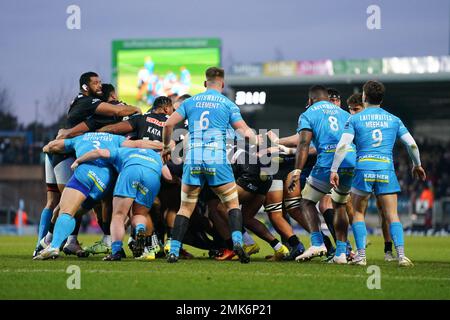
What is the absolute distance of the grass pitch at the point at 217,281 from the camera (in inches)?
339

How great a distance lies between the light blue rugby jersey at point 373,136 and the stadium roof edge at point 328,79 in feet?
89.1

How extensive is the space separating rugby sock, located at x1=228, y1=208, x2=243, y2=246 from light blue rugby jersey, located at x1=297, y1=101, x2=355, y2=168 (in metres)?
1.42

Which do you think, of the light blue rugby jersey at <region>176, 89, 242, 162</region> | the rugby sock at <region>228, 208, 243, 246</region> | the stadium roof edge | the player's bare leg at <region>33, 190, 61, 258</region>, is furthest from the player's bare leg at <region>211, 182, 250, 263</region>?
the stadium roof edge

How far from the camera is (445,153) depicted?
148 ft

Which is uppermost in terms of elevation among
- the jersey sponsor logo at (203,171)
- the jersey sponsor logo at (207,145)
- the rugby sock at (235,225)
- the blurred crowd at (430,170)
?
the jersey sponsor logo at (207,145)

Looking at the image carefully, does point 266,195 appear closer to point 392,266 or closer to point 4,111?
point 392,266

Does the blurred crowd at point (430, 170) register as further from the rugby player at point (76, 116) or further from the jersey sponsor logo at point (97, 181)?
the jersey sponsor logo at point (97, 181)

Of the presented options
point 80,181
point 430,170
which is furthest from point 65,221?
point 430,170

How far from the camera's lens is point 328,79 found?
4031 cm

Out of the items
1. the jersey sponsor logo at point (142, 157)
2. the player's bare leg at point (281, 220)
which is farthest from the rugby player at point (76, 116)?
the player's bare leg at point (281, 220)

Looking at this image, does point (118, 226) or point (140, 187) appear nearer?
point (118, 226)

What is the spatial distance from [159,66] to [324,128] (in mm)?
28168

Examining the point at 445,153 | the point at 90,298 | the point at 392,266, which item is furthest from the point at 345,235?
the point at 445,153

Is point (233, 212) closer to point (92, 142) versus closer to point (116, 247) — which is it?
point (116, 247)
